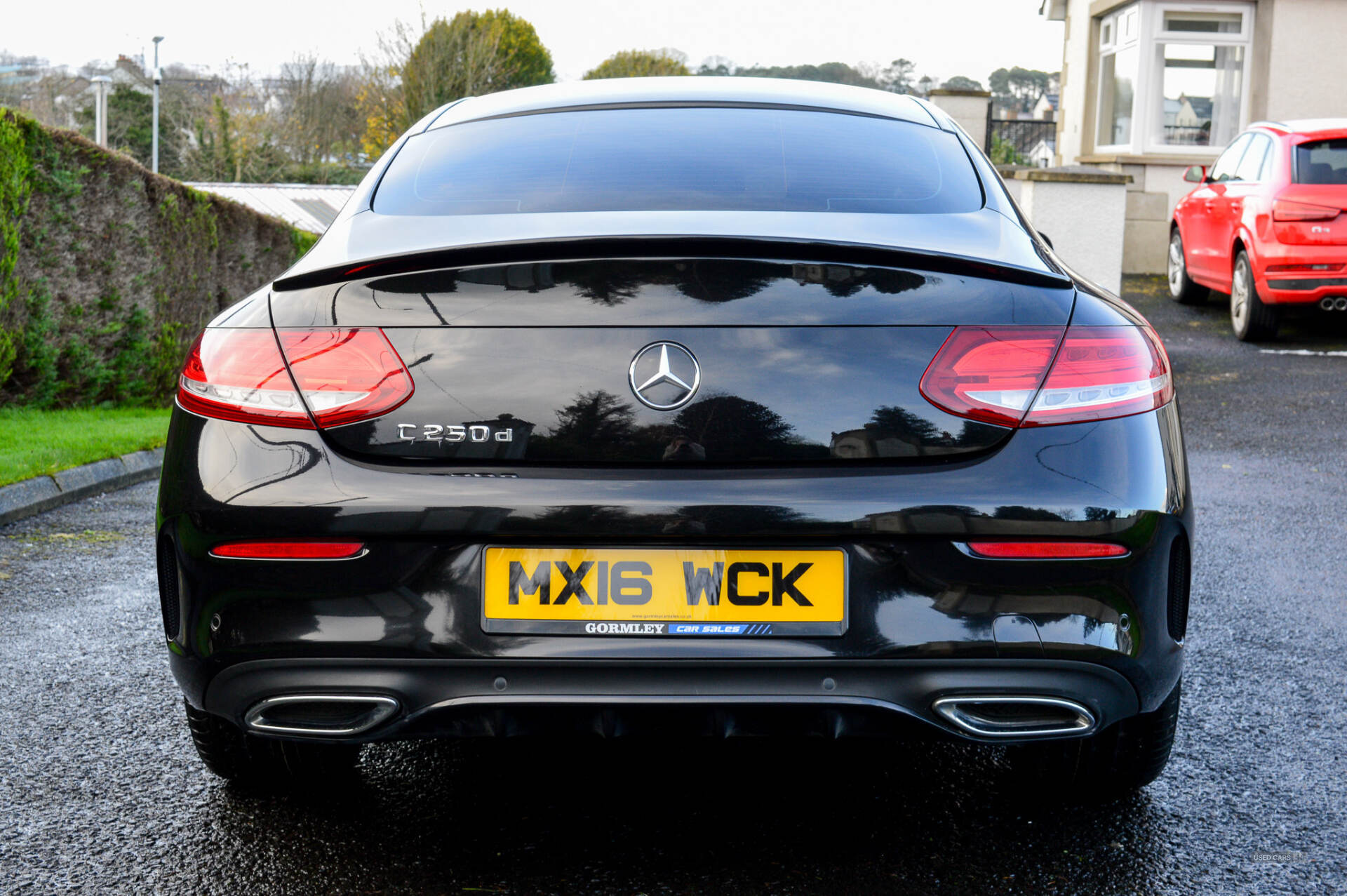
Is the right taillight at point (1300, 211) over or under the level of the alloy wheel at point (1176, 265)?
over

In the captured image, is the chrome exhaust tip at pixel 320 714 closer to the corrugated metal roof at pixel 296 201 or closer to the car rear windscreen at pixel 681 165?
the car rear windscreen at pixel 681 165

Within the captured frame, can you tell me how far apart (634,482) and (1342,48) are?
19.3 metres

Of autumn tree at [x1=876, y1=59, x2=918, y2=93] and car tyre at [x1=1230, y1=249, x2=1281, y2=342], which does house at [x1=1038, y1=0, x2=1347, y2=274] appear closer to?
car tyre at [x1=1230, y1=249, x2=1281, y2=342]

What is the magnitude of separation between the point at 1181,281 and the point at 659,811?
1302cm

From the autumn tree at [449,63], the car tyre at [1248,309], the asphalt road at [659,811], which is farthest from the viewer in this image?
the autumn tree at [449,63]

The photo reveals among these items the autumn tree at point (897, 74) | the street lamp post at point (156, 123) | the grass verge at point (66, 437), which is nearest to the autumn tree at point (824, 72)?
the autumn tree at point (897, 74)

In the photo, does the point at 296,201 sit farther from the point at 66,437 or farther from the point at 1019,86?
the point at 1019,86

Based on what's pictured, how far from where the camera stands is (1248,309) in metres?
11.8

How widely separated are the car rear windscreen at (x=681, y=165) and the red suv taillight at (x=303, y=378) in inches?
18.3

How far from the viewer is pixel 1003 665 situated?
236 cm

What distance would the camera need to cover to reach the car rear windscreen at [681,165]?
9.18 feet

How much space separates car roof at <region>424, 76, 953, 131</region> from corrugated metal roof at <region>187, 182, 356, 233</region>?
25.3 meters

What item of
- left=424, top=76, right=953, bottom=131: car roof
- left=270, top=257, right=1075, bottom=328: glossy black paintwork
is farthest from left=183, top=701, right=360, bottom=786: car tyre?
left=424, top=76, right=953, bottom=131: car roof

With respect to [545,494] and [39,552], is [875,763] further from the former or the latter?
[39,552]
